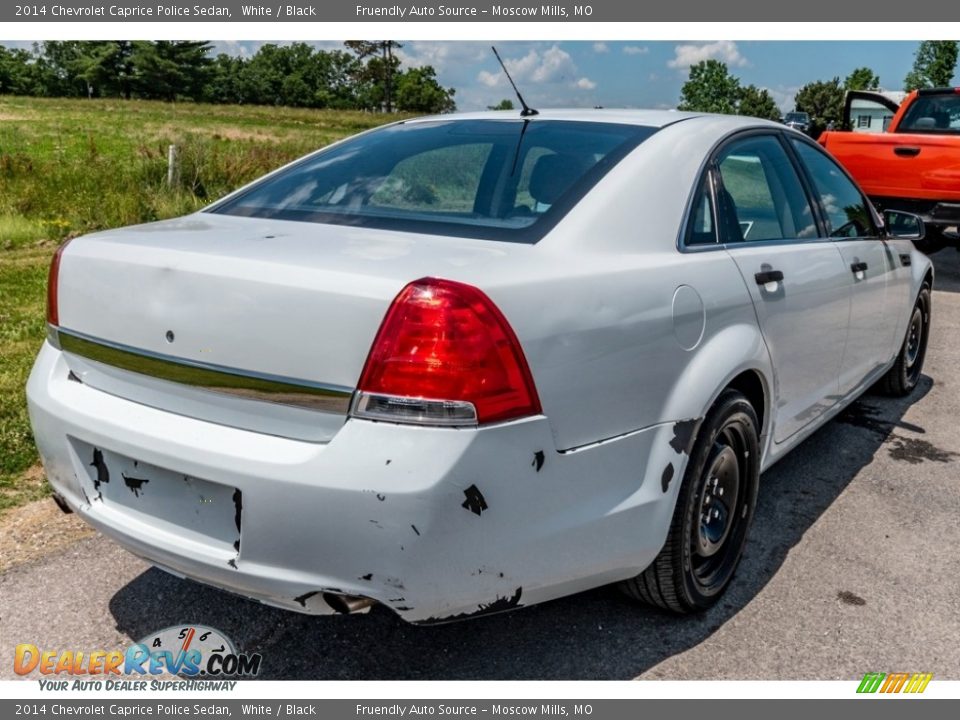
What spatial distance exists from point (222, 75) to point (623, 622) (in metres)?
115

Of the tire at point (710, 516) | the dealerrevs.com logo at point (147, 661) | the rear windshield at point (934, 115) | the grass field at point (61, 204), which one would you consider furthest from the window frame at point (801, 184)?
the rear windshield at point (934, 115)

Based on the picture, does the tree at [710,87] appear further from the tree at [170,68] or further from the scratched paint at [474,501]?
the scratched paint at [474,501]

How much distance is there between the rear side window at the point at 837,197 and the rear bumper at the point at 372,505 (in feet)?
6.32

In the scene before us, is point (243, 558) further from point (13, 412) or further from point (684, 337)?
point (13, 412)

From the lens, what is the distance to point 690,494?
263 centimetres

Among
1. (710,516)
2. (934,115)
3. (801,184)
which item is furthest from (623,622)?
(934,115)

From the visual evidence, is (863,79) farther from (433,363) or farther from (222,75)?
(433,363)

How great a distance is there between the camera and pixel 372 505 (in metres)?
1.97

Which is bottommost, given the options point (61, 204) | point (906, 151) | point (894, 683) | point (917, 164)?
point (61, 204)

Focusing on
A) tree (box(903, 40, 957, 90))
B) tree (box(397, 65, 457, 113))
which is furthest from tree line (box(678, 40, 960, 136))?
tree (box(397, 65, 457, 113))

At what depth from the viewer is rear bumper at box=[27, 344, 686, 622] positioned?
6.50 ft

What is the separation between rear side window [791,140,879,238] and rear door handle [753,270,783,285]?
2.76ft

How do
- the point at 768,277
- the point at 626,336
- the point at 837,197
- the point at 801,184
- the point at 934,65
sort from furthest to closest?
the point at 934,65 < the point at 837,197 < the point at 801,184 < the point at 768,277 < the point at 626,336

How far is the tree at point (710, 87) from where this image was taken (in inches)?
4296
